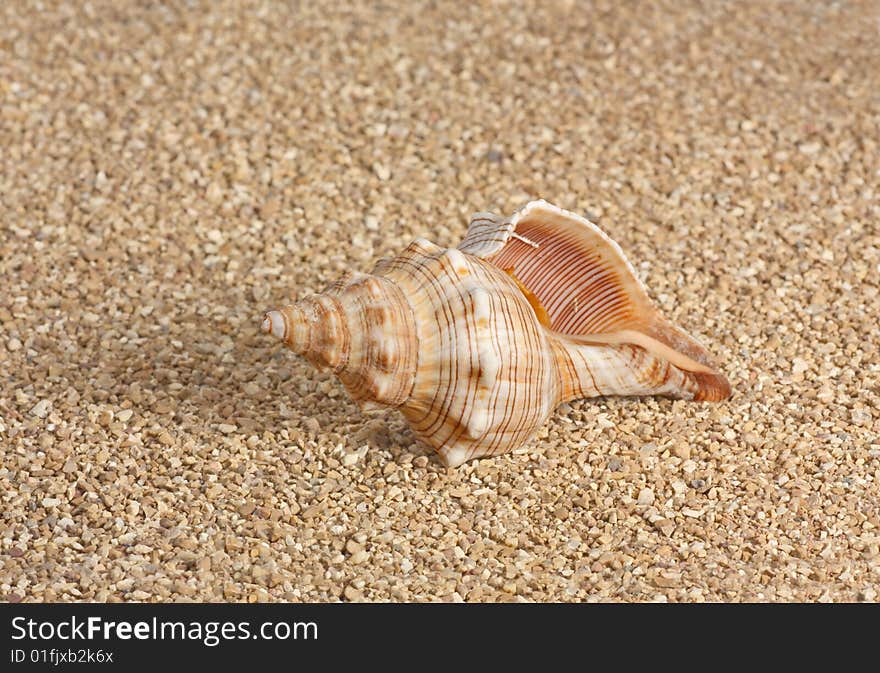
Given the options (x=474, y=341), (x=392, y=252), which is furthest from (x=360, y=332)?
(x=392, y=252)

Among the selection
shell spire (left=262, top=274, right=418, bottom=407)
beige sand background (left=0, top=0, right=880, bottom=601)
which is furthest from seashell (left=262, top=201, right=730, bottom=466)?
beige sand background (left=0, top=0, right=880, bottom=601)

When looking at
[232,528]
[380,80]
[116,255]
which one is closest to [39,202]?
[116,255]

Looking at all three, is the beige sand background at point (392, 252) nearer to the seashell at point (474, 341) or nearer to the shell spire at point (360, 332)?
the seashell at point (474, 341)

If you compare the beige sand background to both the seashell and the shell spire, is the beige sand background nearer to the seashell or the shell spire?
the seashell

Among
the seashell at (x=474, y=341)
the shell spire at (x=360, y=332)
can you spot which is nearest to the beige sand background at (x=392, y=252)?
the seashell at (x=474, y=341)

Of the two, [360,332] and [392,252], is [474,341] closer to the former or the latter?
[360,332]

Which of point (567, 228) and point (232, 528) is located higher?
point (567, 228)
